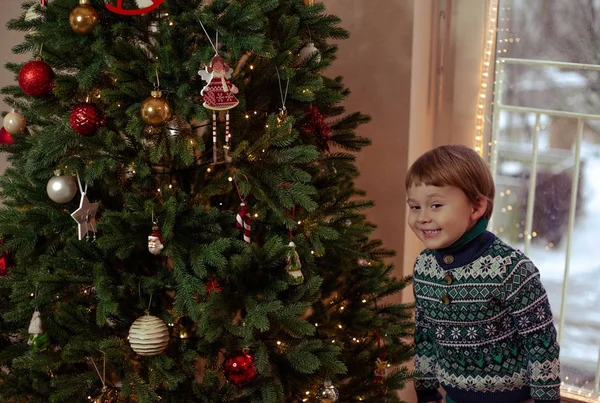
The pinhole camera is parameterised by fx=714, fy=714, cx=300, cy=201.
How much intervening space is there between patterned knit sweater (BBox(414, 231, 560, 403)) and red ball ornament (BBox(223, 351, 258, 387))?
1.37 ft

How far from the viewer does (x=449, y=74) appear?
2.71 m

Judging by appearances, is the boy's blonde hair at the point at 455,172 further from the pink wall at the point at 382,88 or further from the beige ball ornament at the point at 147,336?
the pink wall at the point at 382,88

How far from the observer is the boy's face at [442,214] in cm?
153

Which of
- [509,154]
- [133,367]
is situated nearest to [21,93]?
[133,367]

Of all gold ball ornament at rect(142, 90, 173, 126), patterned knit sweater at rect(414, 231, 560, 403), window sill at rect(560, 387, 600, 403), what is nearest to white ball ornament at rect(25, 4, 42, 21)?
gold ball ornament at rect(142, 90, 173, 126)

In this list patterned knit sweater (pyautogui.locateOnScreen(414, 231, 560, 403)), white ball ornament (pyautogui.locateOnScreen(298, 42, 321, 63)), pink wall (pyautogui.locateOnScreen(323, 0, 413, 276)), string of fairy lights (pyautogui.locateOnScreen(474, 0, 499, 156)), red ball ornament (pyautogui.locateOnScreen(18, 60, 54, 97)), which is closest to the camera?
patterned knit sweater (pyautogui.locateOnScreen(414, 231, 560, 403))

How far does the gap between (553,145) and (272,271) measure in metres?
1.46

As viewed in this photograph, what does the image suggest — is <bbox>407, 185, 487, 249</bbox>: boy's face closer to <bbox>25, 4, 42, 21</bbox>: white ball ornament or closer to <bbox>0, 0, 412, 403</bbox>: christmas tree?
<bbox>0, 0, 412, 403</bbox>: christmas tree

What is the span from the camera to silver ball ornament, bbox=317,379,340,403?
173 centimetres

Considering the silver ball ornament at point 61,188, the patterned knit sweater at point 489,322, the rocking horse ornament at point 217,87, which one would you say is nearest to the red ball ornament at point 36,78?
the silver ball ornament at point 61,188

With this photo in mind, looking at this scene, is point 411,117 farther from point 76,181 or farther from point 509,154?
point 76,181

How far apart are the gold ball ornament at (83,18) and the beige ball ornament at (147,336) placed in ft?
2.20

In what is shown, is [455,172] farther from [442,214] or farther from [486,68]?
[486,68]

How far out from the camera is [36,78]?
1652 mm
